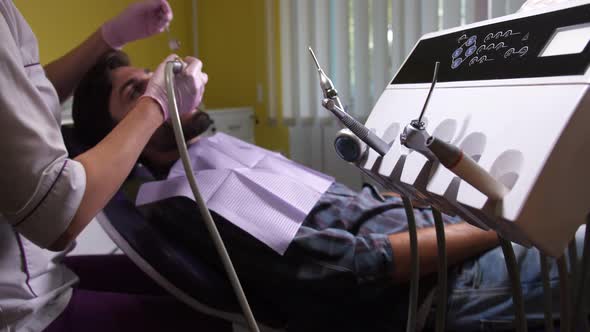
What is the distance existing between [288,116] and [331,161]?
323mm

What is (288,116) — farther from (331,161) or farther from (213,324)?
(213,324)

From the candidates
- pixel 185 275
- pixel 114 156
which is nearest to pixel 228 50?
pixel 185 275

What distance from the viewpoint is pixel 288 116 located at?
2.45 metres

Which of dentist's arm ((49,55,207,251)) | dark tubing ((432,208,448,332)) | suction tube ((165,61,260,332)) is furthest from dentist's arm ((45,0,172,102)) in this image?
dark tubing ((432,208,448,332))

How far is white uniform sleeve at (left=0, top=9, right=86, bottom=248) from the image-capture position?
2.01 ft

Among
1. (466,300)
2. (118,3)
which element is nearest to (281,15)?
(118,3)

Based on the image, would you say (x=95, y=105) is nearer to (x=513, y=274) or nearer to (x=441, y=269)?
(x=441, y=269)

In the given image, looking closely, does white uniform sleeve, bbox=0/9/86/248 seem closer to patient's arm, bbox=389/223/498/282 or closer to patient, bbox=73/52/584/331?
patient, bbox=73/52/584/331

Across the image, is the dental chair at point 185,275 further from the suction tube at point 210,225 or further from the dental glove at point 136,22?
the dental glove at point 136,22

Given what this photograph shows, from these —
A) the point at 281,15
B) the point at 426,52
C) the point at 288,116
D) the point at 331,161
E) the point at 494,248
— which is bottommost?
the point at 331,161

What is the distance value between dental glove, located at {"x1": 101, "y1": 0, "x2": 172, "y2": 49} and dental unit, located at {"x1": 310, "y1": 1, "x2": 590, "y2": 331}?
0.86 m

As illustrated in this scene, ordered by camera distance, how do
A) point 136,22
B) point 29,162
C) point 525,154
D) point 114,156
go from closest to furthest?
point 525,154
point 29,162
point 114,156
point 136,22

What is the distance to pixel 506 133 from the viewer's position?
40cm

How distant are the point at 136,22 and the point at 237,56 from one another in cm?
145
